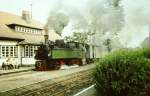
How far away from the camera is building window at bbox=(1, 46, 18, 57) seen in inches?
1312

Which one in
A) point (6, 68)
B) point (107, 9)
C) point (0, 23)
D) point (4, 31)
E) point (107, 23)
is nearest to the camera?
point (107, 9)

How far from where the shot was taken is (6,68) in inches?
1239

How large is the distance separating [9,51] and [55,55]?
19.9 feet

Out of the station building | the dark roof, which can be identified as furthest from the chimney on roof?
the dark roof

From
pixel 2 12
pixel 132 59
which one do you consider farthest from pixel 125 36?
pixel 2 12

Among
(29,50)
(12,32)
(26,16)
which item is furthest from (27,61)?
(26,16)

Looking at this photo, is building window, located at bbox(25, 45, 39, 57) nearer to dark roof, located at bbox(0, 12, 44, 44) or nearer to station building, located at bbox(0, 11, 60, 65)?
station building, located at bbox(0, 11, 60, 65)

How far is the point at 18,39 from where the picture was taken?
117 ft

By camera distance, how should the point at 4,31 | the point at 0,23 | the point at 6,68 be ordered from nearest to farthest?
the point at 6,68 → the point at 4,31 → the point at 0,23

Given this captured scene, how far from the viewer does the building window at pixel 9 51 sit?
3333cm

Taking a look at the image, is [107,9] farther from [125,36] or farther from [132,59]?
[132,59]

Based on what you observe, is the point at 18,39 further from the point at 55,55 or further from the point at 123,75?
the point at 123,75

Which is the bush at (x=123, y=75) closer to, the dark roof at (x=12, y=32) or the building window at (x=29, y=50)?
the dark roof at (x=12, y=32)

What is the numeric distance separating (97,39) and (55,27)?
22.5 ft
